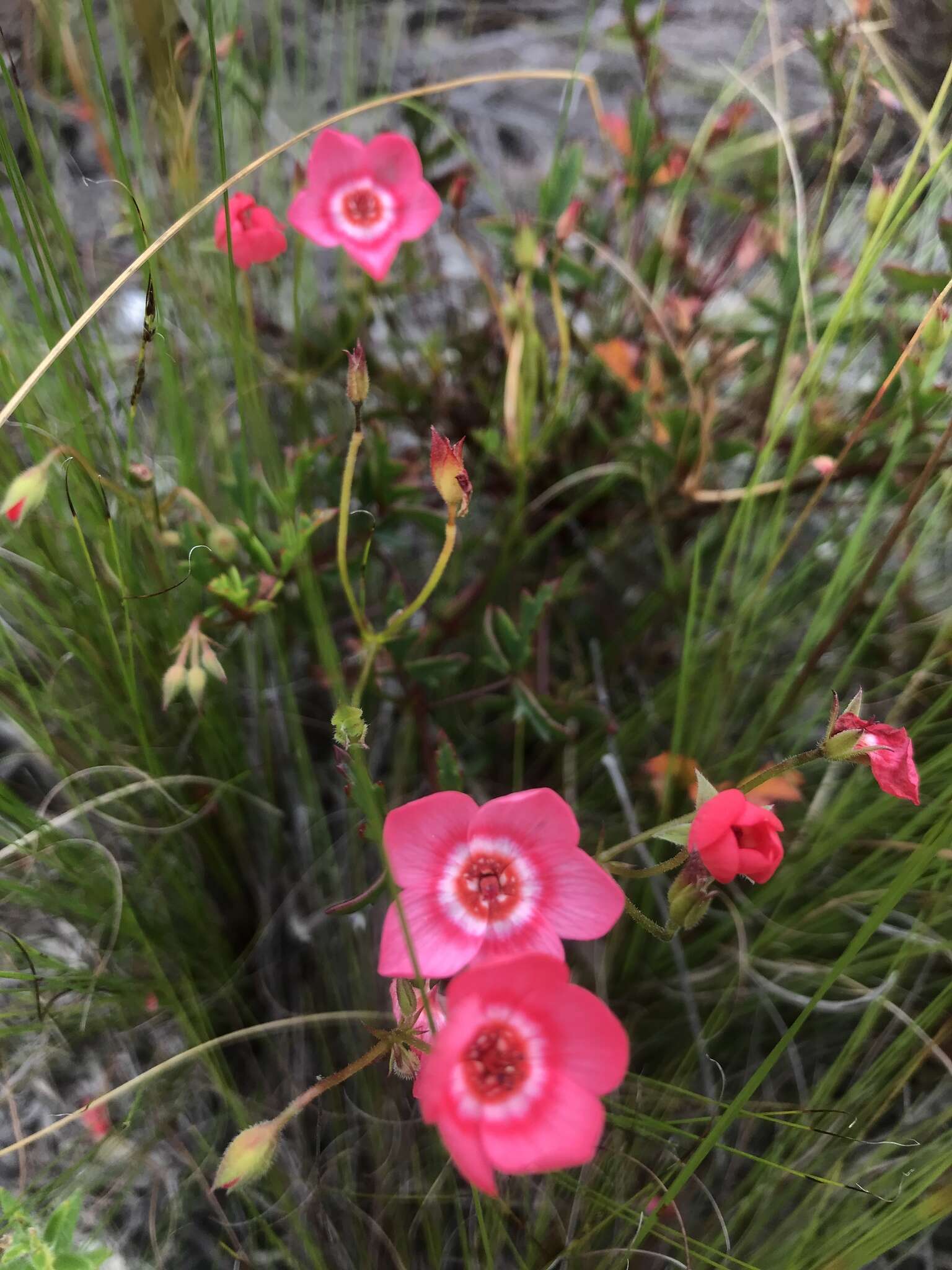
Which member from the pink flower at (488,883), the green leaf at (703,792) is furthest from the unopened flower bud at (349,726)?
the green leaf at (703,792)

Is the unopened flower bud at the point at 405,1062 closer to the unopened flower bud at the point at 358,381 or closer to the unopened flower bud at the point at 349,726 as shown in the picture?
the unopened flower bud at the point at 349,726

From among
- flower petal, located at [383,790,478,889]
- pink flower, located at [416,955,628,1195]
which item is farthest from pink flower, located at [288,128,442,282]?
pink flower, located at [416,955,628,1195]

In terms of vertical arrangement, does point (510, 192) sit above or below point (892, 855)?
above

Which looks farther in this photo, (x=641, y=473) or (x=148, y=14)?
(x=641, y=473)

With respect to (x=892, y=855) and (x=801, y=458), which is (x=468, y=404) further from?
(x=892, y=855)

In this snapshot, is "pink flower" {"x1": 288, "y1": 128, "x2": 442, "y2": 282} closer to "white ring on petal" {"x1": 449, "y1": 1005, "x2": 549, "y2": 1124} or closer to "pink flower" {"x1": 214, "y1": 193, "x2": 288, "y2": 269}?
"pink flower" {"x1": 214, "y1": 193, "x2": 288, "y2": 269}

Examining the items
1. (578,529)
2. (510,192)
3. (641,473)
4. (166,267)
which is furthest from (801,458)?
(510,192)

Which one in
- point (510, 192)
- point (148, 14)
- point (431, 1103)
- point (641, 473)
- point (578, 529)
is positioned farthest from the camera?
point (510, 192)
